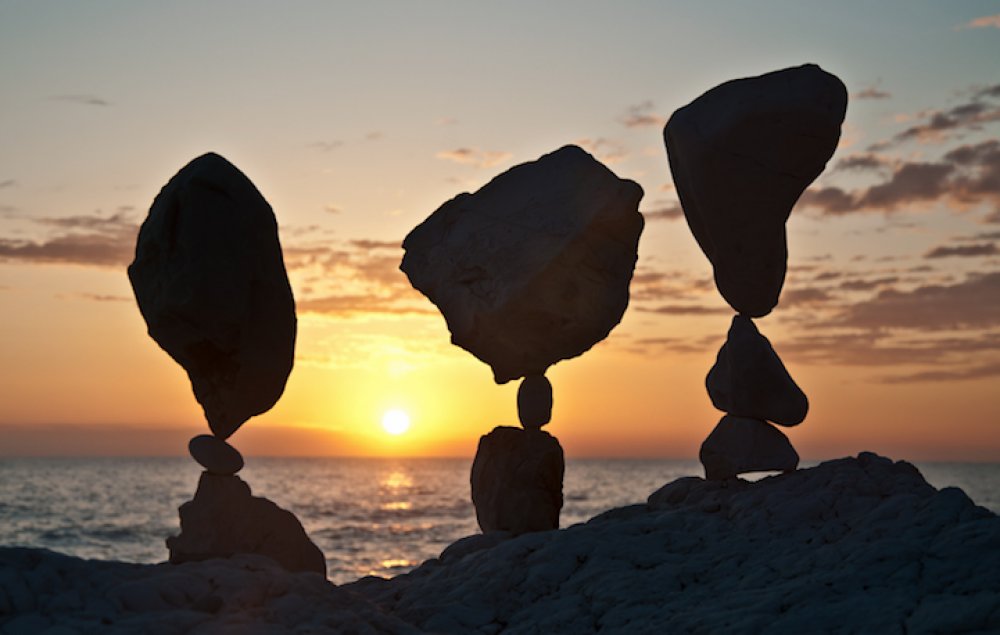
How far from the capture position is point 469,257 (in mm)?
15188

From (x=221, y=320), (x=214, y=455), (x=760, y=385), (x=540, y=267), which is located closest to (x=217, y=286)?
(x=221, y=320)

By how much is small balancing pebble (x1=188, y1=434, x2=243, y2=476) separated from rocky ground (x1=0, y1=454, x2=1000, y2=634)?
Answer: 173 cm

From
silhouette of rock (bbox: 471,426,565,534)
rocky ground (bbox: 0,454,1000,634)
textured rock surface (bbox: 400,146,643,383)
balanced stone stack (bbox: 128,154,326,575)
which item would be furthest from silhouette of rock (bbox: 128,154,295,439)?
silhouette of rock (bbox: 471,426,565,534)

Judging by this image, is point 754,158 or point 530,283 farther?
point 754,158

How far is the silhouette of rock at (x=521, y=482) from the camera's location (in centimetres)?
1520

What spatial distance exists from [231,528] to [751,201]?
825 cm

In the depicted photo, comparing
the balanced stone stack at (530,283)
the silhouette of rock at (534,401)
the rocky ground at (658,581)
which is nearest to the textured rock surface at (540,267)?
the balanced stone stack at (530,283)

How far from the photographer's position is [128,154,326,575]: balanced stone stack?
12344 mm

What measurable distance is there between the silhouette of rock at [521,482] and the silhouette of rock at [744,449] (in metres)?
2.26

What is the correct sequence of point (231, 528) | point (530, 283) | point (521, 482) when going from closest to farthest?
point (231, 528) < point (530, 283) < point (521, 482)

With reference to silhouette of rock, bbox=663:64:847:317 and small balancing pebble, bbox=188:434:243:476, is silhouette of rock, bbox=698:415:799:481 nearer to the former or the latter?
silhouette of rock, bbox=663:64:847:317

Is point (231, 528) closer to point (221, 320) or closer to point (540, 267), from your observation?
point (221, 320)

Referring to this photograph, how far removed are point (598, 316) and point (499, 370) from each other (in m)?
1.67

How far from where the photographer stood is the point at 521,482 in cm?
1522
